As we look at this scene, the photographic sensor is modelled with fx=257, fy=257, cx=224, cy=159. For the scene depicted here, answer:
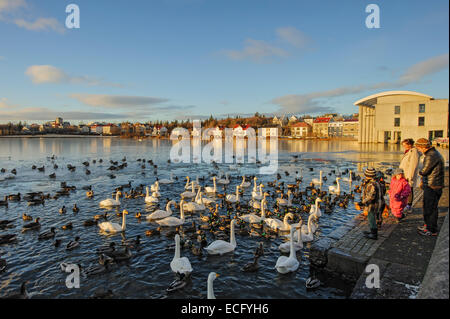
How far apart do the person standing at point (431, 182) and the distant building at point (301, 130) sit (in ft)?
430

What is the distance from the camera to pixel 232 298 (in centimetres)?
734

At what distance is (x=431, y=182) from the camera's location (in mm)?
7559

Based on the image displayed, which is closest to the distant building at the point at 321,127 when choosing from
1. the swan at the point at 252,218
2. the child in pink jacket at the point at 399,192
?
the swan at the point at 252,218

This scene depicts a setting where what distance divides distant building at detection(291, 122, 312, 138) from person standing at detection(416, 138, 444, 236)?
430ft

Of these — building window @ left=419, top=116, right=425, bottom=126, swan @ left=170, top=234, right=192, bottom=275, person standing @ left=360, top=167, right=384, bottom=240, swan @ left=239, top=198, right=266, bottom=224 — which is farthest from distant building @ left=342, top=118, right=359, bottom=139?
swan @ left=170, top=234, right=192, bottom=275

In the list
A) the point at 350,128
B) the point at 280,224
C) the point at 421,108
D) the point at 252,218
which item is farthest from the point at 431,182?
the point at 350,128

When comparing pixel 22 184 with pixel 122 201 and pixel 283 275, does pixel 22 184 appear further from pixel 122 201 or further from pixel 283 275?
pixel 283 275

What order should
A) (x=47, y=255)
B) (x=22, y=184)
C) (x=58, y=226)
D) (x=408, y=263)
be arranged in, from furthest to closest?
(x=22, y=184) < (x=58, y=226) < (x=47, y=255) < (x=408, y=263)

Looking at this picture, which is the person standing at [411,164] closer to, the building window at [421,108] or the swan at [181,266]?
the swan at [181,266]

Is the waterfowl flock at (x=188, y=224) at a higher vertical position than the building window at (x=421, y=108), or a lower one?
lower

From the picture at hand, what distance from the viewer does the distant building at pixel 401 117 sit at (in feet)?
199
